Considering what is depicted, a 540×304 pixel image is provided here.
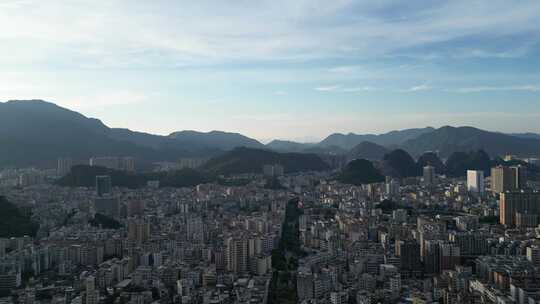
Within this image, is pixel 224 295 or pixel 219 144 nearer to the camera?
pixel 224 295

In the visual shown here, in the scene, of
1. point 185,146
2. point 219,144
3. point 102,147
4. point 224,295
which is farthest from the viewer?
point 219,144

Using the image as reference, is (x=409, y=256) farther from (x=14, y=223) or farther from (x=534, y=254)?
(x=14, y=223)

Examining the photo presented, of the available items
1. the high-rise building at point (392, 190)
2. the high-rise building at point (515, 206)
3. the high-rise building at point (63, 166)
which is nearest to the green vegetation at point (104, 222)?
the high-rise building at point (515, 206)

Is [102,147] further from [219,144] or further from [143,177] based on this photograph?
[219,144]

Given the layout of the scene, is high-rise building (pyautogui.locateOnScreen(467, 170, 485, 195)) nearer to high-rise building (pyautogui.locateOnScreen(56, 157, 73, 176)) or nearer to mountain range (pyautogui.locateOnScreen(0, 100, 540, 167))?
mountain range (pyautogui.locateOnScreen(0, 100, 540, 167))

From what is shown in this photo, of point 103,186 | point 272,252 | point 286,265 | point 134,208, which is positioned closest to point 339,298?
point 286,265

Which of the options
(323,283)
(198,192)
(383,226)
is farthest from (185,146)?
(323,283)

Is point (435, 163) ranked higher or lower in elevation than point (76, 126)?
lower

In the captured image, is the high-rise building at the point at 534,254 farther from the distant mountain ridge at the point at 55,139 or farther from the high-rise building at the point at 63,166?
the distant mountain ridge at the point at 55,139
